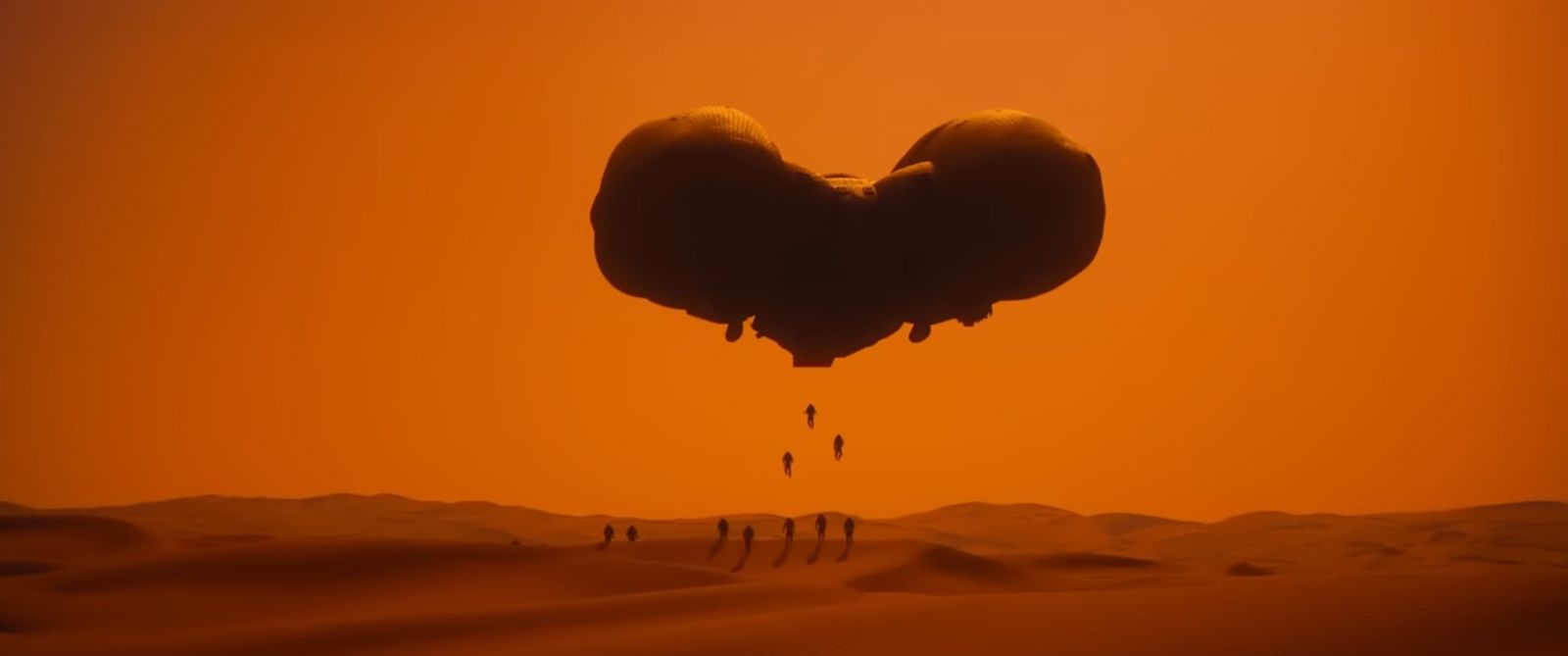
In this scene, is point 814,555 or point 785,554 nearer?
point 814,555

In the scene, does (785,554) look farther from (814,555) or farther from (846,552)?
(846,552)

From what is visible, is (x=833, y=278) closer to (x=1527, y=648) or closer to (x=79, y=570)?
(x=1527, y=648)

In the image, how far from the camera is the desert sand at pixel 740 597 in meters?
4.15

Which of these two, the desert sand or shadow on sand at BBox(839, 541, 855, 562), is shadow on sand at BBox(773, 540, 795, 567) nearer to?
the desert sand

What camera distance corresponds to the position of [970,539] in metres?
18.7

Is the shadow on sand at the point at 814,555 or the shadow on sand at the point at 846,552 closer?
the shadow on sand at the point at 846,552

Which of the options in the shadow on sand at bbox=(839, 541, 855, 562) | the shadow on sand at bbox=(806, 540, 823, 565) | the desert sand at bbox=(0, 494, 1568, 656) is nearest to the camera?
the desert sand at bbox=(0, 494, 1568, 656)

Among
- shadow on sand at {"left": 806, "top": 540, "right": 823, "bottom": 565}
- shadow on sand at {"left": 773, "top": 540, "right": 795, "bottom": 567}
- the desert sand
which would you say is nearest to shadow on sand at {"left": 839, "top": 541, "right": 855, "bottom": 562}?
the desert sand

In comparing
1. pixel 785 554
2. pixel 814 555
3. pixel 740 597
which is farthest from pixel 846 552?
pixel 740 597

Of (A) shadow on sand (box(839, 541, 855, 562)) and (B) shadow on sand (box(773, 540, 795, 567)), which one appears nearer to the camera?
(A) shadow on sand (box(839, 541, 855, 562))

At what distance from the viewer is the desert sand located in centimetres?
415

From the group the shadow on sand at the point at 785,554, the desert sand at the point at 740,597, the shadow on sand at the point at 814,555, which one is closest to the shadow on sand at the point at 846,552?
the desert sand at the point at 740,597

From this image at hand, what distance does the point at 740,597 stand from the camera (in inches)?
255

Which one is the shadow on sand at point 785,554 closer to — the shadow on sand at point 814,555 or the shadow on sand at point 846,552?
the shadow on sand at point 814,555
